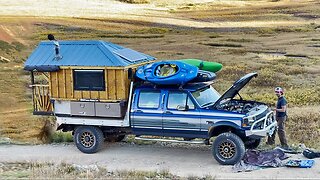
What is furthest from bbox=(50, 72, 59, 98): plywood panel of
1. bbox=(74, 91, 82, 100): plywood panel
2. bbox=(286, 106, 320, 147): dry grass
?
bbox=(286, 106, 320, 147): dry grass

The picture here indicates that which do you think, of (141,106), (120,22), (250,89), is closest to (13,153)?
(141,106)

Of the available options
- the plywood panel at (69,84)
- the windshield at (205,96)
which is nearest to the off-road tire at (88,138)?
the plywood panel at (69,84)

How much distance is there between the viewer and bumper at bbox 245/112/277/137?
44.0 ft

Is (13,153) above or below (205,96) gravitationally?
below

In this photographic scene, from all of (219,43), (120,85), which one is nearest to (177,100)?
(120,85)

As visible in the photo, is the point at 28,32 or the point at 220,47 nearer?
the point at 220,47

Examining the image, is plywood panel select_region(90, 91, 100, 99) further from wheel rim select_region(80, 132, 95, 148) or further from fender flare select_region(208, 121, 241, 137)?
fender flare select_region(208, 121, 241, 137)

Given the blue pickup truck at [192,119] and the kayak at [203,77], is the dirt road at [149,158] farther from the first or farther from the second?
the kayak at [203,77]

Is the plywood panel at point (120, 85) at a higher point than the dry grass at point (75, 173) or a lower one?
higher

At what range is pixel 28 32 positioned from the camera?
5375 centimetres

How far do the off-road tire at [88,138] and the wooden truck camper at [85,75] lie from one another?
467 mm

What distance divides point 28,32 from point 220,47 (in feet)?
62.0

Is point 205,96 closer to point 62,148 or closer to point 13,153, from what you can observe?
point 62,148

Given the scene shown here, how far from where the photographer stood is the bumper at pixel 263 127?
44.0ft
